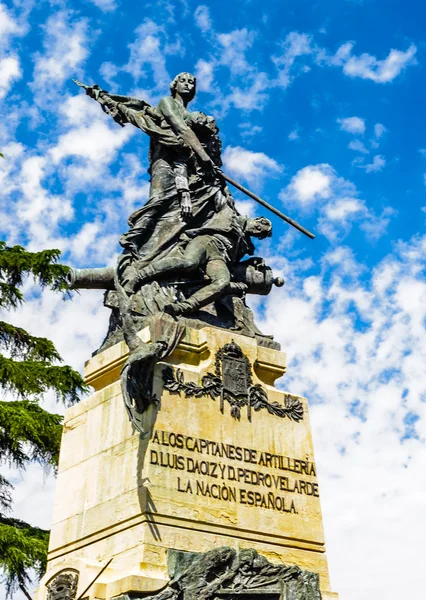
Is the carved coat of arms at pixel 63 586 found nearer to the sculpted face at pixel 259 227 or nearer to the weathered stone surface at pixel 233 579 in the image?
the weathered stone surface at pixel 233 579

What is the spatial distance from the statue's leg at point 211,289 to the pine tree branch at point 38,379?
10184mm

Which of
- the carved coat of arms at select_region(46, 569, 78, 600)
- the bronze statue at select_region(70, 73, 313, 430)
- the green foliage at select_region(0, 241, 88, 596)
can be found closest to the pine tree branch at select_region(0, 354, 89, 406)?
the green foliage at select_region(0, 241, 88, 596)

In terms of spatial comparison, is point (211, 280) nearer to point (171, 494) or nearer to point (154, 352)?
point (154, 352)

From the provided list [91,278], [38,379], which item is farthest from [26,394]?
[91,278]

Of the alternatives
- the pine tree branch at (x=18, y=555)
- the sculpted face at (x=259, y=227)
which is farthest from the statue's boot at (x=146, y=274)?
the pine tree branch at (x=18, y=555)

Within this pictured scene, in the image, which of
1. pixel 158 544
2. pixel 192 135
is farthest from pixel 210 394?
pixel 192 135

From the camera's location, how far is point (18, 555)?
18000 millimetres

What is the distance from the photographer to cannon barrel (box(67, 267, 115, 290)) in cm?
1227

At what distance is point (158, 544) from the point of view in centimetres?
967

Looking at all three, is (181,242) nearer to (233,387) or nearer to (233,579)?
(233,387)

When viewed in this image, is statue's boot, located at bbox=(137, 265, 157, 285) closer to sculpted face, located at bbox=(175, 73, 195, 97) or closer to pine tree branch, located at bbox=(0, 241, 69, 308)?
sculpted face, located at bbox=(175, 73, 195, 97)

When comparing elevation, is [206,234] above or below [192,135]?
below

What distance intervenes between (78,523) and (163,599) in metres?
1.88

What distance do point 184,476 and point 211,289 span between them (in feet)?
8.29
